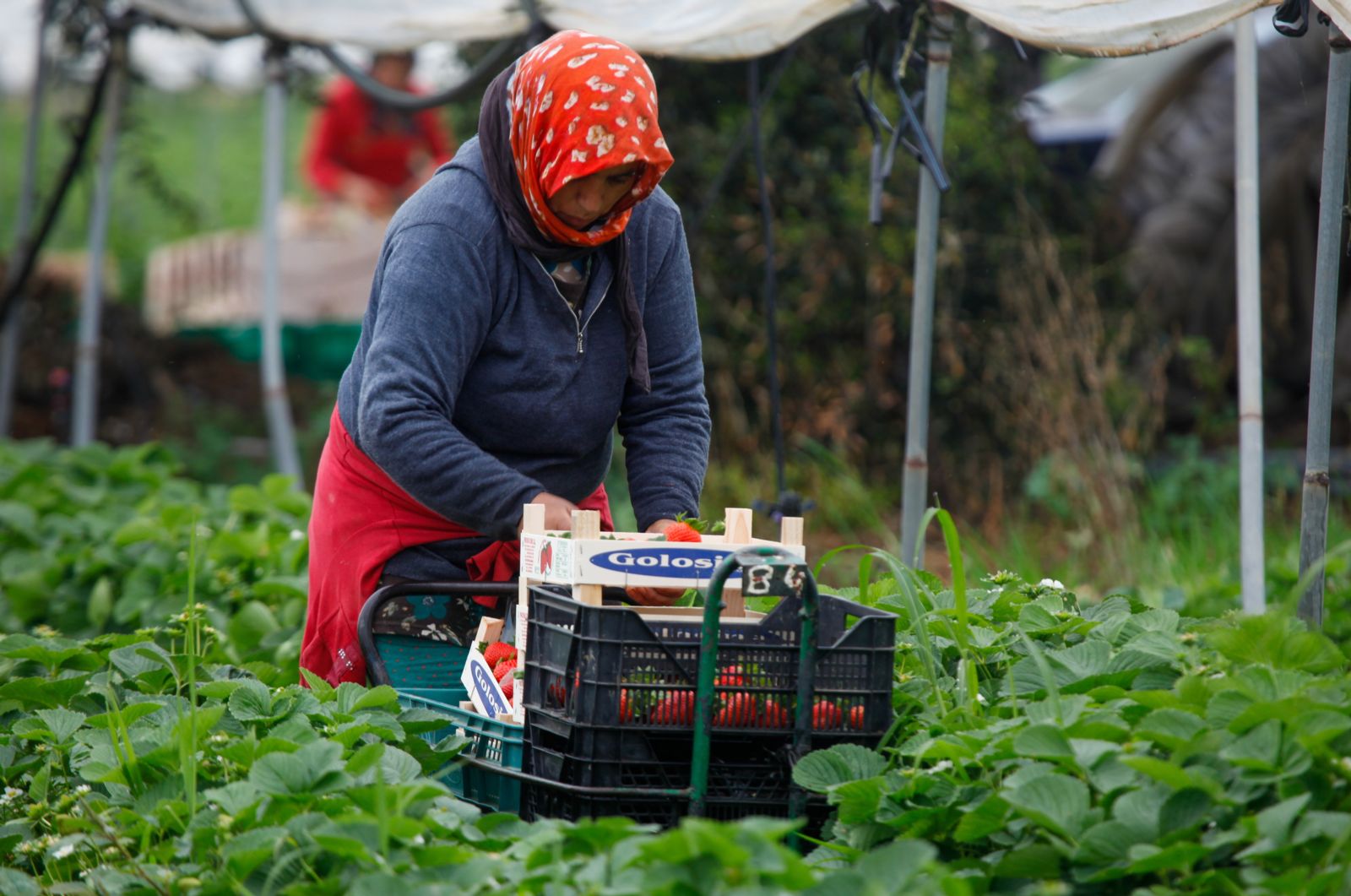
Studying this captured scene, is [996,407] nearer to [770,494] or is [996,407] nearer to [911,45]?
[770,494]

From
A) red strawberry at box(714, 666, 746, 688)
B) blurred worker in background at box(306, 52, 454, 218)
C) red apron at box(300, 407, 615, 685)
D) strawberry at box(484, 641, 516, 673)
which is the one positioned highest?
blurred worker in background at box(306, 52, 454, 218)

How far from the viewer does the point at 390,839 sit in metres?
2.02

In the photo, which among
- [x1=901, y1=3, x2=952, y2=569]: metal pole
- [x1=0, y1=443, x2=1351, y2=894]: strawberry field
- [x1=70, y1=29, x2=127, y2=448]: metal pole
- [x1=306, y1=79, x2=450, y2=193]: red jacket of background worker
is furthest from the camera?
[x1=306, y1=79, x2=450, y2=193]: red jacket of background worker

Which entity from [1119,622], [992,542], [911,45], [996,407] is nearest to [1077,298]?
[996,407]

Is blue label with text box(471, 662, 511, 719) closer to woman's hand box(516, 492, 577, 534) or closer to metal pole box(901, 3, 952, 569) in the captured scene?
woman's hand box(516, 492, 577, 534)

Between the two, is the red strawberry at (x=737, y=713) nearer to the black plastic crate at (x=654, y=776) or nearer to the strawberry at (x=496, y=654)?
the black plastic crate at (x=654, y=776)

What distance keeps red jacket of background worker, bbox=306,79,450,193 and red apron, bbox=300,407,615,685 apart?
19.7ft

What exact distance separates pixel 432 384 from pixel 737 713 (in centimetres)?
85

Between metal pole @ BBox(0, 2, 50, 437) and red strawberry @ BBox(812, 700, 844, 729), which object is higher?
metal pole @ BBox(0, 2, 50, 437)

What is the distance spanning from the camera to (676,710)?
2240mm

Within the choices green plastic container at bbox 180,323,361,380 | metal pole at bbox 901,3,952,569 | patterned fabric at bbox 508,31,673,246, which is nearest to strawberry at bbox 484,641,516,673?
patterned fabric at bbox 508,31,673,246

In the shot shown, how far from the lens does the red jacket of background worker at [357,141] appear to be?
8.77 metres

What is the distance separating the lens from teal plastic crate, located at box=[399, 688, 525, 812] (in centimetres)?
243

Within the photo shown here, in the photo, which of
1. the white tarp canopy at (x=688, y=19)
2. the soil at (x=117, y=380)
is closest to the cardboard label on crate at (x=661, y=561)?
the white tarp canopy at (x=688, y=19)
